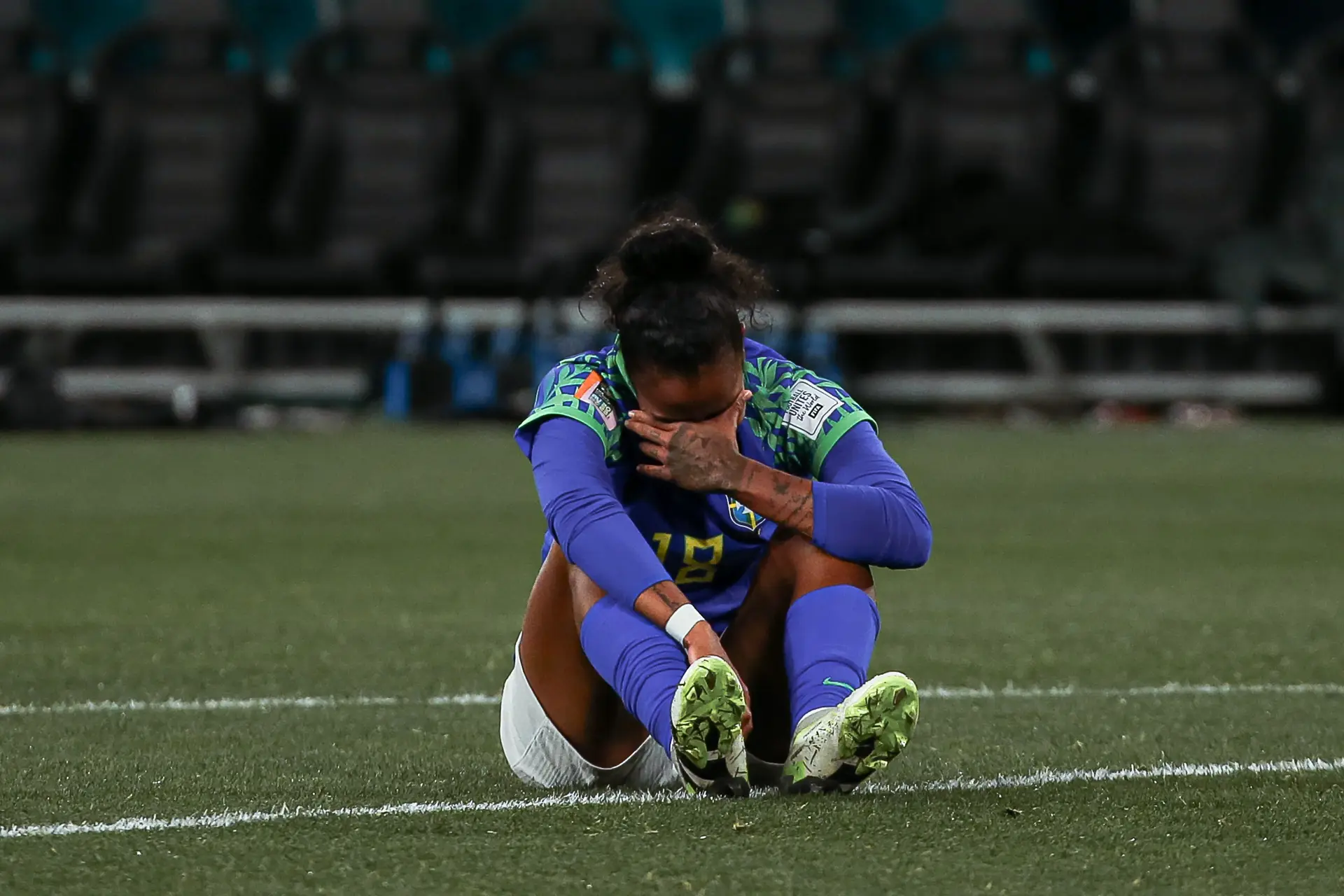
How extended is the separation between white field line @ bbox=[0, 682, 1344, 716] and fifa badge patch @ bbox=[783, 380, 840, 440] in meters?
1.21

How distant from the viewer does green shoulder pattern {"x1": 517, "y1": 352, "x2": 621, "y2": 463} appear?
346cm

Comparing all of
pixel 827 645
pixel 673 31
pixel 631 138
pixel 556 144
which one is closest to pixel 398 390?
Answer: pixel 556 144

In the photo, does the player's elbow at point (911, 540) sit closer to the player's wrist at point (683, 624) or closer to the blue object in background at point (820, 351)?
the player's wrist at point (683, 624)

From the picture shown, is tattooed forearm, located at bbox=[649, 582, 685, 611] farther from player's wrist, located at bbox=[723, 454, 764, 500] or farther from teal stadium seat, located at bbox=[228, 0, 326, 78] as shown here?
teal stadium seat, located at bbox=[228, 0, 326, 78]

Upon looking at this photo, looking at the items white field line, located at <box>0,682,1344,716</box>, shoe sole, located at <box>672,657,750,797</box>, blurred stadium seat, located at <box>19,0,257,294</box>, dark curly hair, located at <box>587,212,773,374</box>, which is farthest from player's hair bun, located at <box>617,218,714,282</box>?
blurred stadium seat, located at <box>19,0,257,294</box>

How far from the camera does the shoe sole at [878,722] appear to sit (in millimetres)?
3104

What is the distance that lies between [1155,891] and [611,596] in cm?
96

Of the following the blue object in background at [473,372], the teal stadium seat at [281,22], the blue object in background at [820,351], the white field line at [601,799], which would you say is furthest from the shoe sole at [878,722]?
the teal stadium seat at [281,22]

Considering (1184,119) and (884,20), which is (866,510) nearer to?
(1184,119)

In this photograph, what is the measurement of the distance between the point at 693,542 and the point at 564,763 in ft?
1.33

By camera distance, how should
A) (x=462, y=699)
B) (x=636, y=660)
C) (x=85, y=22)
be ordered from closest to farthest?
1. (x=636, y=660)
2. (x=462, y=699)
3. (x=85, y=22)

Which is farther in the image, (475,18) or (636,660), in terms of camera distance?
(475,18)

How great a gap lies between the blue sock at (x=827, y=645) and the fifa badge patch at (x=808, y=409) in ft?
0.93

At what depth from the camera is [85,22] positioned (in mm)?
17203
